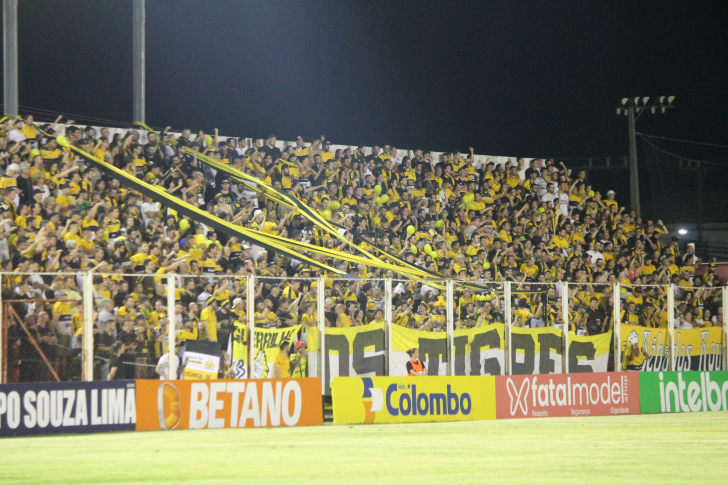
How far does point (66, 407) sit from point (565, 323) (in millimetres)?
10559

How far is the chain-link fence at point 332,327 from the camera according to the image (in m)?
14.1

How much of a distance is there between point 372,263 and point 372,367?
116 inches

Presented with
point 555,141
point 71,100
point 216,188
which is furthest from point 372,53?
point 216,188

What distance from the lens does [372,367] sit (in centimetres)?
1733

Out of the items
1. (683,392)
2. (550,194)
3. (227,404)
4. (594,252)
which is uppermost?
→ (550,194)

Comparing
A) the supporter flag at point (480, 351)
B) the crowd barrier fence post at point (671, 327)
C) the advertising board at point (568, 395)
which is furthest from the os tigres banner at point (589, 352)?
the supporter flag at point (480, 351)

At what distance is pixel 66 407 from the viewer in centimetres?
1406

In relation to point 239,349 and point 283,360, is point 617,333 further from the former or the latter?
point 239,349

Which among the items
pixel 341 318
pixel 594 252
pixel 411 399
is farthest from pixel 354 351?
pixel 594 252

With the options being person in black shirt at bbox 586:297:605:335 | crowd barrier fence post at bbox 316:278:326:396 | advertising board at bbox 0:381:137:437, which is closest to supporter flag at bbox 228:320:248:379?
crowd barrier fence post at bbox 316:278:326:396

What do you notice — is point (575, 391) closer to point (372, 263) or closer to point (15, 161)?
point (372, 263)

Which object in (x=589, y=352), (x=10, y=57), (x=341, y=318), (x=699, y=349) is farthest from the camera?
(x=699, y=349)

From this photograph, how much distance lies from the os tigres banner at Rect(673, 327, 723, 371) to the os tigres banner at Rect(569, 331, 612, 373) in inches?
80.5

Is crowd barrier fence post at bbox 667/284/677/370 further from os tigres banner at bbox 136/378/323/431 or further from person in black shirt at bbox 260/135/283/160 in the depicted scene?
person in black shirt at bbox 260/135/283/160
